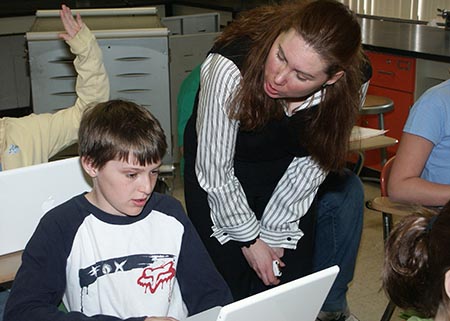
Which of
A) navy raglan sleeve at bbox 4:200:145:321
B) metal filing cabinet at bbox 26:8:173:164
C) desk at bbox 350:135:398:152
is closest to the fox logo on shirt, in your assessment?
navy raglan sleeve at bbox 4:200:145:321

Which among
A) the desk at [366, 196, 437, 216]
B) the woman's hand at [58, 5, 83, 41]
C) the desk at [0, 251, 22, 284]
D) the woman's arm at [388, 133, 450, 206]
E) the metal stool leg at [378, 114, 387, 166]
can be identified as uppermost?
the woman's hand at [58, 5, 83, 41]

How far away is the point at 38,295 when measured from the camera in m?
1.33

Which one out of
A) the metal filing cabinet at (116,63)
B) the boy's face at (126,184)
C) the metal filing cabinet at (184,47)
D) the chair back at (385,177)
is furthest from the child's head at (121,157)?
the metal filing cabinet at (184,47)

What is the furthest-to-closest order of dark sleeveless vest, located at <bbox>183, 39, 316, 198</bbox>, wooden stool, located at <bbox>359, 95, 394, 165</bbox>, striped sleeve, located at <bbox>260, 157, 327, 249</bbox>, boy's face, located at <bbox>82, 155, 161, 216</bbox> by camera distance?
wooden stool, located at <bbox>359, 95, 394, 165</bbox>
striped sleeve, located at <bbox>260, 157, 327, 249</bbox>
dark sleeveless vest, located at <bbox>183, 39, 316, 198</bbox>
boy's face, located at <bbox>82, 155, 161, 216</bbox>

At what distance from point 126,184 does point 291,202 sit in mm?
560

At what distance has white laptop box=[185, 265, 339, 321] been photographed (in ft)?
3.40

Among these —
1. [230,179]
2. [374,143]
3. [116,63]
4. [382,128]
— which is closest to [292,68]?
[230,179]

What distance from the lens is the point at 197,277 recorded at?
4.97ft

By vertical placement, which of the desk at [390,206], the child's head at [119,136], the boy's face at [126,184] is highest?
the child's head at [119,136]

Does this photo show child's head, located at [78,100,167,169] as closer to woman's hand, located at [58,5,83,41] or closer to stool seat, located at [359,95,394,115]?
woman's hand, located at [58,5,83,41]

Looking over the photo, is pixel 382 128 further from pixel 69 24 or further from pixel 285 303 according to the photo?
pixel 285 303

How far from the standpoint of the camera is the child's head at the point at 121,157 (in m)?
1.42

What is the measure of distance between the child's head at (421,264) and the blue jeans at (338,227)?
3.30ft

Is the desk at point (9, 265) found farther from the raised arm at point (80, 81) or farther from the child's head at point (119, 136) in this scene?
the raised arm at point (80, 81)
